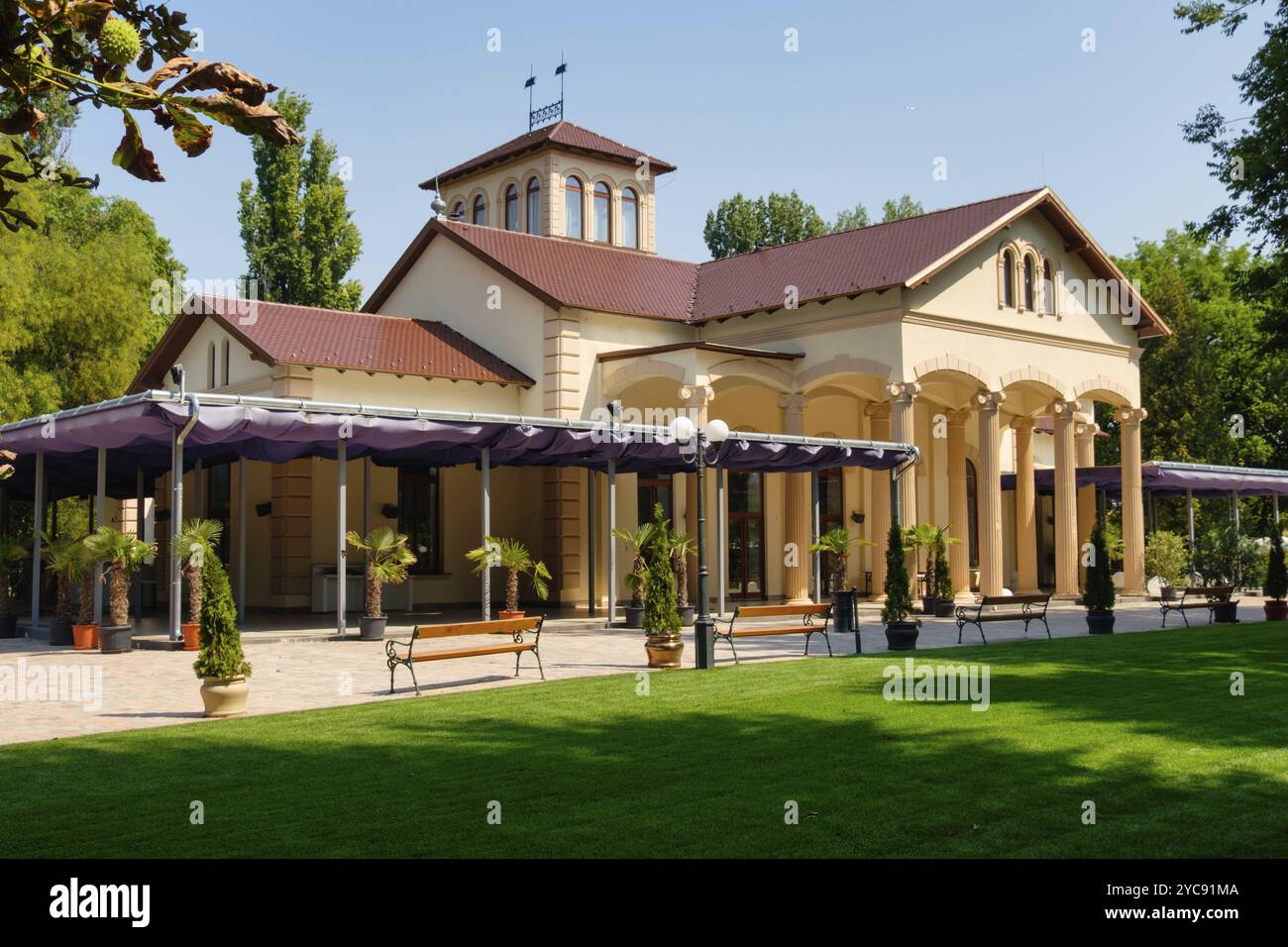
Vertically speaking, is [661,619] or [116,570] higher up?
[116,570]

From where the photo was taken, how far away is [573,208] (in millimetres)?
35375

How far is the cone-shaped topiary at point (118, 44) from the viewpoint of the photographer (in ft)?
8.93

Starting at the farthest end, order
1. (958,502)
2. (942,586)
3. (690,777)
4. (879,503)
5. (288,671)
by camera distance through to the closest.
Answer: (958,502) → (879,503) → (942,586) → (288,671) → (690,777)

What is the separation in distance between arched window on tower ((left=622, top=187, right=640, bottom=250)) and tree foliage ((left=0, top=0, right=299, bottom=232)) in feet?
111

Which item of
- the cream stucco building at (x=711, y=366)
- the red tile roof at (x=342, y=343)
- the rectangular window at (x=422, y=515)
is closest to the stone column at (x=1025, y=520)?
the cream stucco building at (x=711, y=366)

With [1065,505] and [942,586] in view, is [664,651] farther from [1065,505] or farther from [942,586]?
[1065,505]

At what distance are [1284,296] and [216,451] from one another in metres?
21.9

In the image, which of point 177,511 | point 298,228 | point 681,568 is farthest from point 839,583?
point 298,228

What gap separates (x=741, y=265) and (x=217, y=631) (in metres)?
24.0

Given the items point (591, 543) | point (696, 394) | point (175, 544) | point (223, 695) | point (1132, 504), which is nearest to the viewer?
point (223, 695)

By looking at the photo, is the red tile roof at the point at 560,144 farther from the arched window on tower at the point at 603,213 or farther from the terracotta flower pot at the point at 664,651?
the terracotta flower pot at the point at 664,651

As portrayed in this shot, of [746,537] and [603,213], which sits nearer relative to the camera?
[746,537]
